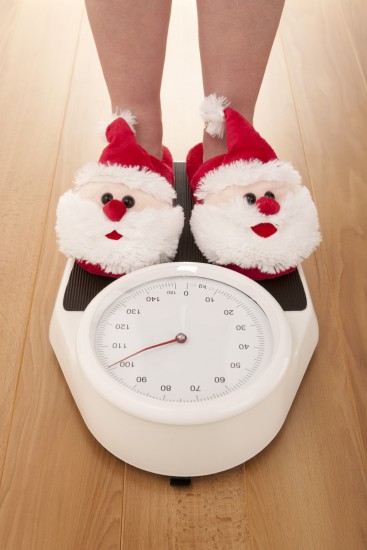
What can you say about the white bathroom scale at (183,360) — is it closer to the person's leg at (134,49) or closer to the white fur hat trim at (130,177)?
the white fur hat trim at (130,177)

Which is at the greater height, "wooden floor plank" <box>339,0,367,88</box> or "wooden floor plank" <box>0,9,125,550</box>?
"wooden floor plank" <box>339,0,367,88</box>

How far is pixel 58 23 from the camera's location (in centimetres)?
153

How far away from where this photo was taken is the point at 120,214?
0.85 metres

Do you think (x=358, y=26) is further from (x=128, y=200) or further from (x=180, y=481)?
(x=180, y=481)

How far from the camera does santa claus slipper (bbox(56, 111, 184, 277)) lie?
84 cm

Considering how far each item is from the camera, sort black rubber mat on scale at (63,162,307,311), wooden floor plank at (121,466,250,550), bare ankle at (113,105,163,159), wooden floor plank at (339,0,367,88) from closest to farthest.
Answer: wooden floor plank at (121,466,250,550)
black rubber mat on scale at (63,162,307,311)
bare ankle at (113,105,163,159)
wooden floor plank at (339,0,367,88)

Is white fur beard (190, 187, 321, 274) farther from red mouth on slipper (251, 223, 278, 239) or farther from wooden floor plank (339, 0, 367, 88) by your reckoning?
wooden floor plank (339, 0, 367, 88)

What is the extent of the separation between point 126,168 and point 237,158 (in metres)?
0.16

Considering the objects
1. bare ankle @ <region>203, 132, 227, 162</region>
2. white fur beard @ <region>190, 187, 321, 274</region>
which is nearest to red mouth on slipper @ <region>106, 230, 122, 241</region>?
white fur beard @ <region>190, 187, 321, 274</region>

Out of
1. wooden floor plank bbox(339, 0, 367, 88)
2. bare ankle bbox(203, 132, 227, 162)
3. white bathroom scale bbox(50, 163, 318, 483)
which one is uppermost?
wooden floor plank bbox(339, 0, 367, 88)

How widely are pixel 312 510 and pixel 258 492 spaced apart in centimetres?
6

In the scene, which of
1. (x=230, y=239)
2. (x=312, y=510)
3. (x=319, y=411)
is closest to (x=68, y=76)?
(x=230, y=239)

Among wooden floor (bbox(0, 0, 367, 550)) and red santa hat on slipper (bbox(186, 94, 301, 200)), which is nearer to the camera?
wooden floor (bbox(0, 0, 367, 550))

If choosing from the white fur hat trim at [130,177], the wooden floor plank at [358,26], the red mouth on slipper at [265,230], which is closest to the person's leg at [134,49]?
the white fur hat trim at [130,177]
